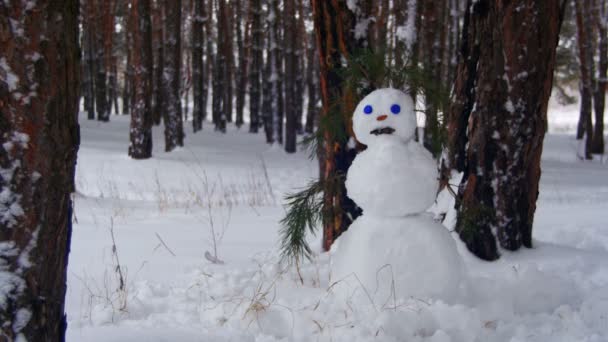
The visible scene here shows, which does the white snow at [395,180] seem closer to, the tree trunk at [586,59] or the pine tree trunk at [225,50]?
the tree trunk at [586,59]

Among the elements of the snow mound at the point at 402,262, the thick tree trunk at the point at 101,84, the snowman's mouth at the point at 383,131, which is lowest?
the snow mound at the point at 402,262

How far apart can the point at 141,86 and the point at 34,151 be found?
31.9 ft

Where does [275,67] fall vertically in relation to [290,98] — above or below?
above

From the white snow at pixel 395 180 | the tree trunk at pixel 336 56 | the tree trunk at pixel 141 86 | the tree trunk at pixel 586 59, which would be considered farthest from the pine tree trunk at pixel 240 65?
the white snow at pixel 395 180

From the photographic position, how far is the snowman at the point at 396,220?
95.0 inches

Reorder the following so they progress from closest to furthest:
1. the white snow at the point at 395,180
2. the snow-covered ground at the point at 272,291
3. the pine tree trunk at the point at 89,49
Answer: the snow-covered ground at the point at 272,291, the white snow at the point at 395,180, the pine tree trunk at the point at 89,49

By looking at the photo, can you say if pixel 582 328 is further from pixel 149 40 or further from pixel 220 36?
pixel 220 36

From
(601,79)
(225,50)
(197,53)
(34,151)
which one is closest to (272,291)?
(34,151)

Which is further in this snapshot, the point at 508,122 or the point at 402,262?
the point at 508,122

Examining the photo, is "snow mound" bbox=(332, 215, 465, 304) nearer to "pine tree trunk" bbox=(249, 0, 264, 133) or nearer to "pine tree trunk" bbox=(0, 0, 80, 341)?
"pine tree trunk" bbox=(0, 0, 80, 341)

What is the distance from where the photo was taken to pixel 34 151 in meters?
1.59

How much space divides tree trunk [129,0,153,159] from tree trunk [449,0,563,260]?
860cm

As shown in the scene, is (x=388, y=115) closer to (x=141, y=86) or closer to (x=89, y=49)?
(x=141, y=86)

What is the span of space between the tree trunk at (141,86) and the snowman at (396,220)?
908cm
